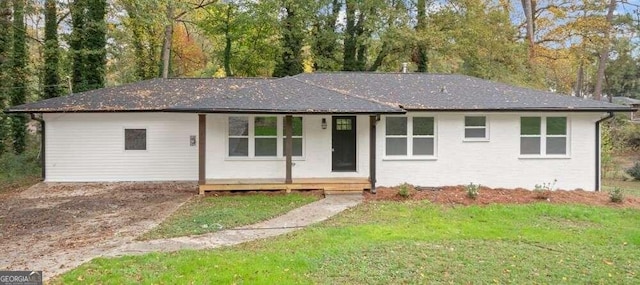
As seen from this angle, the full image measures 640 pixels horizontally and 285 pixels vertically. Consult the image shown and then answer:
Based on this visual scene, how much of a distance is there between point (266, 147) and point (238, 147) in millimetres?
822

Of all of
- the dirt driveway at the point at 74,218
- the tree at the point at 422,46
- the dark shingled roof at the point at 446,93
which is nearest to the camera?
the dirt driveway at the point at 74,218

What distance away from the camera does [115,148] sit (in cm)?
1352

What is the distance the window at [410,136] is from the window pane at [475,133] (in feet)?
3.35

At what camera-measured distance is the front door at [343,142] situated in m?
12.5

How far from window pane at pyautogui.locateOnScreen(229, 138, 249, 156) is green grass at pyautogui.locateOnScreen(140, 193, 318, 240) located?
1.65 meters

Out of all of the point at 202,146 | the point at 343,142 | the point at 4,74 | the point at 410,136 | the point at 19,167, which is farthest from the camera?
the point at 4,74

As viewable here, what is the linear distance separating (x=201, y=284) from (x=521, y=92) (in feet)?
40.0

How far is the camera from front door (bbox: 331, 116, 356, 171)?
1248cm

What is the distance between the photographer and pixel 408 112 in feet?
40.0

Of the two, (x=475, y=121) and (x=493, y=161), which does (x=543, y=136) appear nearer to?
(x=493, y=161)

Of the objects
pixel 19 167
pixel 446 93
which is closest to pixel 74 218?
pixel 19 167

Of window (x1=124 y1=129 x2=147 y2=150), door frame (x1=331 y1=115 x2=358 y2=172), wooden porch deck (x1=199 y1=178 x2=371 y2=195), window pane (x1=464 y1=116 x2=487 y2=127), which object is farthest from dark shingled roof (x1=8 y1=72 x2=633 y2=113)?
wooden porch deck (x1=199 y1=178 x2=371 y2=195)

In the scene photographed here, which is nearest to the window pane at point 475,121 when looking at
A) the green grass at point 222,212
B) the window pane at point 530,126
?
the window pane at point 530,126

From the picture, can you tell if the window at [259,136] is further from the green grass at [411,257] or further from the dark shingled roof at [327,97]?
the green grass at [411,257]
